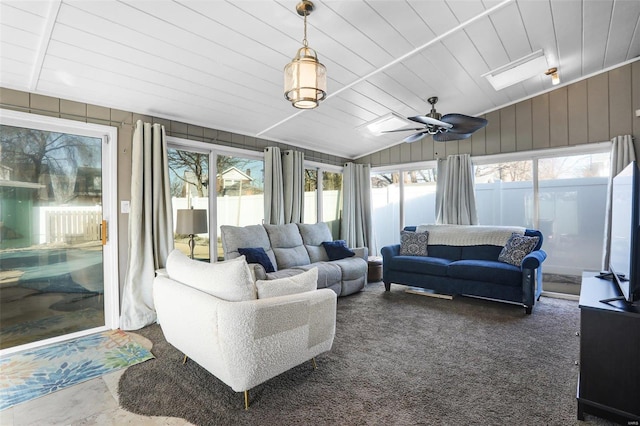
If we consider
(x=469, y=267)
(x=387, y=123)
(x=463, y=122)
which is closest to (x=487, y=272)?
(x=469, y=267)

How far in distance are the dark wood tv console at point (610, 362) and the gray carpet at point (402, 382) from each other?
212 millimetres

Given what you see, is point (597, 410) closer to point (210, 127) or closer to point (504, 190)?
point (504, 190)

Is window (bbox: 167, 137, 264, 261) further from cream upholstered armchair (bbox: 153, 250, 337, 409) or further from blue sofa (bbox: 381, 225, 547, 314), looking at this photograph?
blue sofa (bbox: 381, 225, 547, 314)

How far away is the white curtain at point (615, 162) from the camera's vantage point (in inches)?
159

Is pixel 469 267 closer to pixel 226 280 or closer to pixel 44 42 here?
pixel 226 280

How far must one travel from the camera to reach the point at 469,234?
484cm

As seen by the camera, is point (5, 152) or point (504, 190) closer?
point (5, 152)

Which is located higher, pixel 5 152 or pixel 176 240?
pixel 5 152

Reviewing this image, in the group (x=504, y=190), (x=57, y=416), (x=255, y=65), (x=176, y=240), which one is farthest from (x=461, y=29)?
(x=57, y=416)

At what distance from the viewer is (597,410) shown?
6.04 feet

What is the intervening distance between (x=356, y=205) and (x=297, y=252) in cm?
233

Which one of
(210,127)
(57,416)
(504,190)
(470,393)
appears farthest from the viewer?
(504,190)

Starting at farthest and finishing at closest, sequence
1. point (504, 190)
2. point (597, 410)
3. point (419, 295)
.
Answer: point (504, 190) → point (419, 295) → point (597, 410)

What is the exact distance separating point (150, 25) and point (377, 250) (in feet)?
17.8
